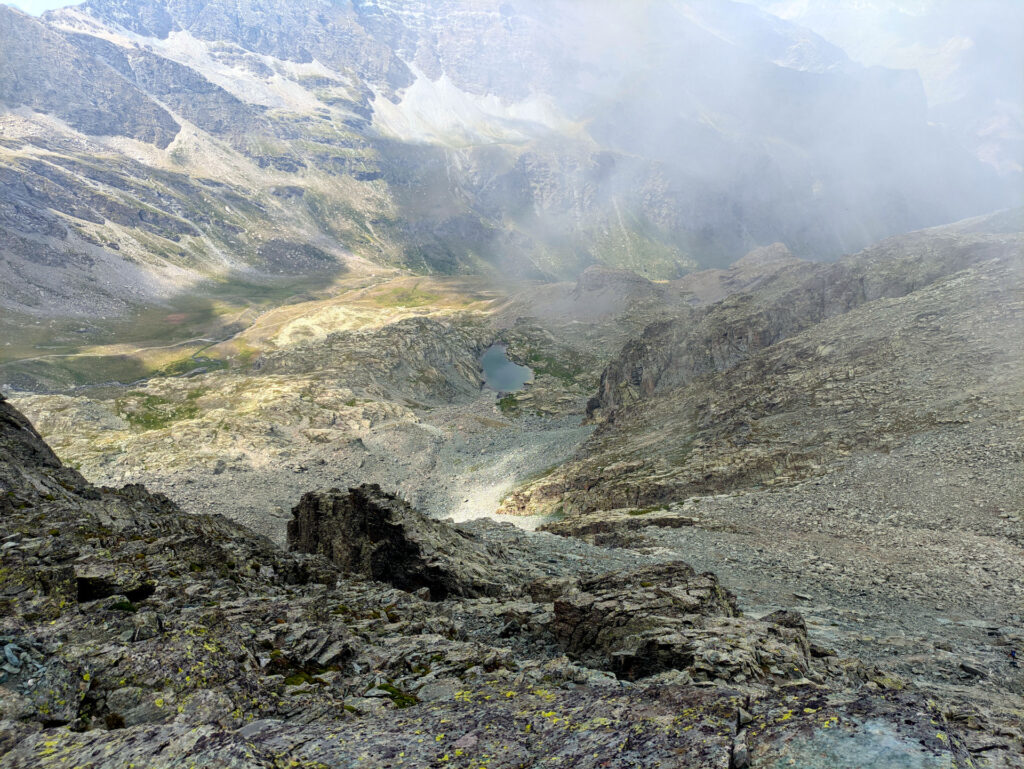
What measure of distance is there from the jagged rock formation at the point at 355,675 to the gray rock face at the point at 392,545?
13.5ft

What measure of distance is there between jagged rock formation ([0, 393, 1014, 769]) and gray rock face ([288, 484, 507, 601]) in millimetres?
4106

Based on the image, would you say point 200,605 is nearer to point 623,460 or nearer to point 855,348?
point 623,460

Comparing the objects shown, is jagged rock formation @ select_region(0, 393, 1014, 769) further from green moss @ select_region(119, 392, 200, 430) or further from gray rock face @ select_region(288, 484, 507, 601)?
green moss @ select_region(119, 392, 200, 430)

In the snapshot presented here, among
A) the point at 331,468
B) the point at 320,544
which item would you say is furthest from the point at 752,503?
the point at 331,468

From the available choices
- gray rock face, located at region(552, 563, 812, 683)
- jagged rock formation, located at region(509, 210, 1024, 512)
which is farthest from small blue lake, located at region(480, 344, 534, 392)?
gray rock face, located at region(552, 563, 812, 683)

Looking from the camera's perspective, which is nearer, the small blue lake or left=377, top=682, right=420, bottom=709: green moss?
left=377, top=682, right=420, bottom=709: green moss

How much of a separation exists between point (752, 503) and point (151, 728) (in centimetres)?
4727

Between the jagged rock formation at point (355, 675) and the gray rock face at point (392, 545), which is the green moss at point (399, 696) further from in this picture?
the gray rock face at point (392, 545)

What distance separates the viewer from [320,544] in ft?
121

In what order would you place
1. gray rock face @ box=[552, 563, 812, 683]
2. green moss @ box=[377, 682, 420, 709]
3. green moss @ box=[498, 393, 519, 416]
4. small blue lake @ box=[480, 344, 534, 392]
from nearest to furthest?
green moss @ box=[377, 682, 420, 709]
gray rock face @ box=[552, 563, 812, 683]
green moss @ box=[498, 393, 519, 416]
small blue lake @ box=[480, 344, 534, 392]

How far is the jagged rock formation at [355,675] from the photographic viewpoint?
25.3ft

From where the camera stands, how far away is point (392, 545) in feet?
100

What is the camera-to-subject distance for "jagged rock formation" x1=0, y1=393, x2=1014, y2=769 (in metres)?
7.72

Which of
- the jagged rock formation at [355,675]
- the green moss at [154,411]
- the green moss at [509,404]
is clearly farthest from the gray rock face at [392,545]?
the green moss at [509,404]
